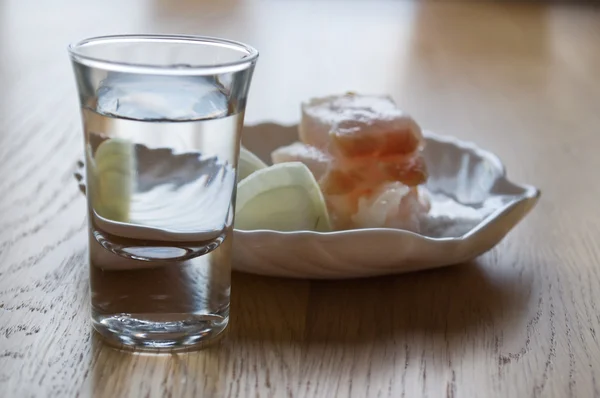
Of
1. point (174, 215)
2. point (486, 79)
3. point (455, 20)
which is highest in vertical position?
point (174, 215)

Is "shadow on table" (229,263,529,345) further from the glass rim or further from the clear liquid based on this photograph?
the glass rim

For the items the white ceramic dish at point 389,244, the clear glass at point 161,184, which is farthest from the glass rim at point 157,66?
the white ceramic dish at point 389,244

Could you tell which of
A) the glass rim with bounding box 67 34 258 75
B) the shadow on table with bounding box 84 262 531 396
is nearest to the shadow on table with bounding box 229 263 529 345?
the shadow on table with bounding box 84 262 531 396

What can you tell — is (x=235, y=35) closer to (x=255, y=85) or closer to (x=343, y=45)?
(x=343, y=45)

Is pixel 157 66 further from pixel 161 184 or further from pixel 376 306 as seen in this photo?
pixel 376 306

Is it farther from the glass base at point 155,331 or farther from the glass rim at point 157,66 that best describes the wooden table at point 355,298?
the glass rim at point 157,66

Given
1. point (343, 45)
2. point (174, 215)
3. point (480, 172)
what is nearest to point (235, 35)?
point (343, 45)
